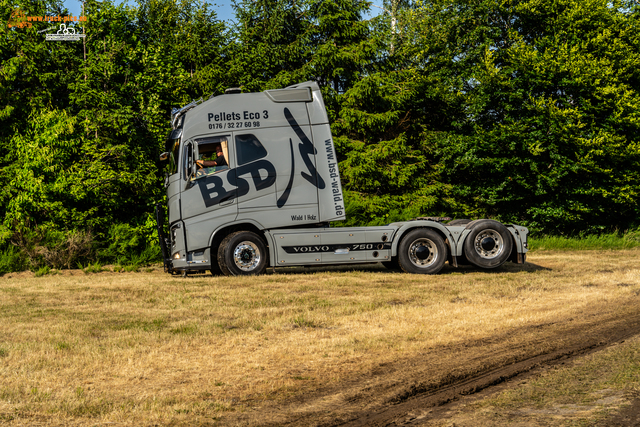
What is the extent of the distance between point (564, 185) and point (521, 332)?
1965 cm

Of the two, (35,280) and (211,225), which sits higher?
(211,225)

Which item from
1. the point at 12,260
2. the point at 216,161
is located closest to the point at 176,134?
the point at 216,161

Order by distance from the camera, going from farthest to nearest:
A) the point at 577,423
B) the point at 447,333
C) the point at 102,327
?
1. the point at 102,327
2. the point at 447,333
3. the point at 577,423

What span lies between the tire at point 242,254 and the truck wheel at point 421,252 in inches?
120

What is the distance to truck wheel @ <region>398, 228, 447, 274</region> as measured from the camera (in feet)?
41.4

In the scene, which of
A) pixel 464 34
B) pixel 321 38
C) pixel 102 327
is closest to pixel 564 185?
pixel 464 34

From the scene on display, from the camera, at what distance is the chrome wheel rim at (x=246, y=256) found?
12.4 meters

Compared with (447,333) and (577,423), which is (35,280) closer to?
(447,333)

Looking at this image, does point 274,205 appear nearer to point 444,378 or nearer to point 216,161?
point 216,161

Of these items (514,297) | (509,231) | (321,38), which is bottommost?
(514,297)

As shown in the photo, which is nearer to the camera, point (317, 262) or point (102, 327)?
point (102, 327)

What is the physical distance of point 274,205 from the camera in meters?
12.3

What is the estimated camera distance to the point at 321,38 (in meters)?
25.8

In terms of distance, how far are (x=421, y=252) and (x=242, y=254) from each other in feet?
12.9
